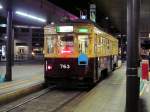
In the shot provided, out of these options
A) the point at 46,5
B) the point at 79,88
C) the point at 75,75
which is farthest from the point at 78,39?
the point at 46,5

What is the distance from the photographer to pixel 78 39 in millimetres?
17000

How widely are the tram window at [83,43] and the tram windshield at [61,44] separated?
365 millimetres

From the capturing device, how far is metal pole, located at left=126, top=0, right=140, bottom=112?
8055mm

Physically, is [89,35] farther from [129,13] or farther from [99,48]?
[129,13]

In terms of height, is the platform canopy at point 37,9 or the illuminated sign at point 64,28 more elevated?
the platform canopy at point 37,9

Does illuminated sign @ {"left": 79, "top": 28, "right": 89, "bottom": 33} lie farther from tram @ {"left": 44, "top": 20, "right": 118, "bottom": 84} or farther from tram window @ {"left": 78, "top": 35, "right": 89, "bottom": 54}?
tram window @ {"left": 78, "top": 35, "right": 89, "bottom": 54}

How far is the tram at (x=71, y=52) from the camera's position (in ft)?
55.0

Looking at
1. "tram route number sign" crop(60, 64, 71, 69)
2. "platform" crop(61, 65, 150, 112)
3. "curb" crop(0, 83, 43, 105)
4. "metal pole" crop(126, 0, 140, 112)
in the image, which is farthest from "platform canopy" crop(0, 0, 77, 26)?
"metal pole" crop(126, 0, 140, 112)

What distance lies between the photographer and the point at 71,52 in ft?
55.5

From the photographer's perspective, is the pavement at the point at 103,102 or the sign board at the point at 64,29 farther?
the sign board at the point at 64,29

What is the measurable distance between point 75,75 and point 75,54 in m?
0.94

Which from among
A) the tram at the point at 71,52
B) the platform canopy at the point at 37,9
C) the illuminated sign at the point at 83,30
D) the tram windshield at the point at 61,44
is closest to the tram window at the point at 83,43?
the tram at the point at 71,52

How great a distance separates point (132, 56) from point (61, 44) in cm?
937

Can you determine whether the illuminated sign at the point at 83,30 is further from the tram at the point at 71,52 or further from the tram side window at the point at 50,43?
the tram side window at the point at 50,43
